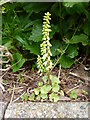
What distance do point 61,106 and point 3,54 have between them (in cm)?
50

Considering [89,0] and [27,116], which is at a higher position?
[89,0]

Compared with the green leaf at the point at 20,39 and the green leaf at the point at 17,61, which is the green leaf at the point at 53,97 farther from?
the green leaf at the point at 20,39

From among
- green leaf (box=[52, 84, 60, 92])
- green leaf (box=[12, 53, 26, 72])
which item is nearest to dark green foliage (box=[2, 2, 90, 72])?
green leaf (box=[12, 53, 26, 72])

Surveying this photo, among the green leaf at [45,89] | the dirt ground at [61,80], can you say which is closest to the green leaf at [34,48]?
the dirt ground at [61,80]

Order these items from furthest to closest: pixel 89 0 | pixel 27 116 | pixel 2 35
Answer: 1. pixel 2 35
2. pixel 89 0
3. pixel 27 116

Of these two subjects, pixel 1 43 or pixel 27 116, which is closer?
pixel 27 116

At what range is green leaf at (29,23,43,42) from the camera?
1.40 m

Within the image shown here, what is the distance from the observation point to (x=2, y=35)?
1498mm

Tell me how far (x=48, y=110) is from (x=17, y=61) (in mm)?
393

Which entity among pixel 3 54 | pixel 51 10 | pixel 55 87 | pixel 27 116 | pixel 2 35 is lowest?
pixel 27 116

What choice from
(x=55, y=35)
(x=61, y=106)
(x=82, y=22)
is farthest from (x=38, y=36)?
(x=61, y=106)

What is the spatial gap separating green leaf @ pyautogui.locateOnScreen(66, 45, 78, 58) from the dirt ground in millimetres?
105

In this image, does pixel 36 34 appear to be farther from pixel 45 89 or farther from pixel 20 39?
pixel 45 89

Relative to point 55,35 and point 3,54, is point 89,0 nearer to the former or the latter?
point 55,35
